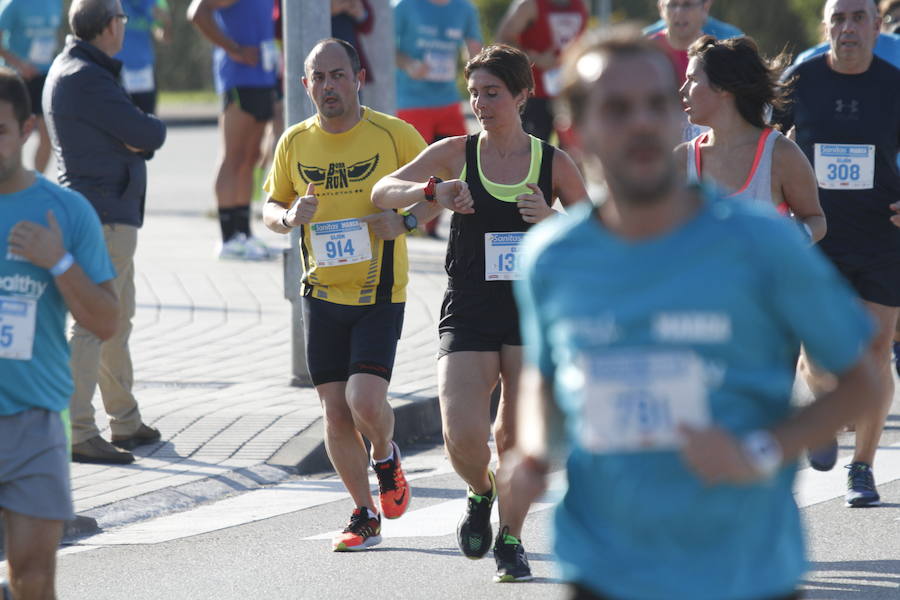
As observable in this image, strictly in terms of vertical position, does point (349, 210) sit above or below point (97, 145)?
below

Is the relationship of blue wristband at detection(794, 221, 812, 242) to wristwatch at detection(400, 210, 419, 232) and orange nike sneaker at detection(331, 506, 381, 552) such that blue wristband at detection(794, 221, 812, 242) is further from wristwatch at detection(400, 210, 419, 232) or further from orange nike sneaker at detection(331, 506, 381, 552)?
orange nike sneaker at detection(331, 506, 381, 552)

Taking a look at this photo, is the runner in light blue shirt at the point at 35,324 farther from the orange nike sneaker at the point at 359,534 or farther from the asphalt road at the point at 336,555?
the orange nike sneaker at the point at 359,534

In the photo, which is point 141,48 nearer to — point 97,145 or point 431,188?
point 97,145

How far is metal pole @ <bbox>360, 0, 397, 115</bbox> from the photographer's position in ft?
35.7

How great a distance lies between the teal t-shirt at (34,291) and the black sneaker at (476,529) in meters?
2.09


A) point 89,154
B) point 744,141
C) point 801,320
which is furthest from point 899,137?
point 801,320

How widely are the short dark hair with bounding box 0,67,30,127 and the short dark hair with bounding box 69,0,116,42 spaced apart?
10.4ft

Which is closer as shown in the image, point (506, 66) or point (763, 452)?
point (763, 452)

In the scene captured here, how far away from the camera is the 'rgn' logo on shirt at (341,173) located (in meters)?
6.28

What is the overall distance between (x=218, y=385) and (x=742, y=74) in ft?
13.8

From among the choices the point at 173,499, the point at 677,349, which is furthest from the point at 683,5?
the point at 677,349

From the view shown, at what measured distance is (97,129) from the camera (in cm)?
735

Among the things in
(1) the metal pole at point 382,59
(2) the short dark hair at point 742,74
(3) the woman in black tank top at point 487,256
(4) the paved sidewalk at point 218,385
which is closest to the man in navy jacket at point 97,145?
(4) the paved sidewalk at point 218,385

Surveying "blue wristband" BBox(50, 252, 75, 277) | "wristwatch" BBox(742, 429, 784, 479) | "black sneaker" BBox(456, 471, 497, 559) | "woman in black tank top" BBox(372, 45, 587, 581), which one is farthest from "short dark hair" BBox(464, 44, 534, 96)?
"wristwatch" BBox(742, 429, 784, 479)
